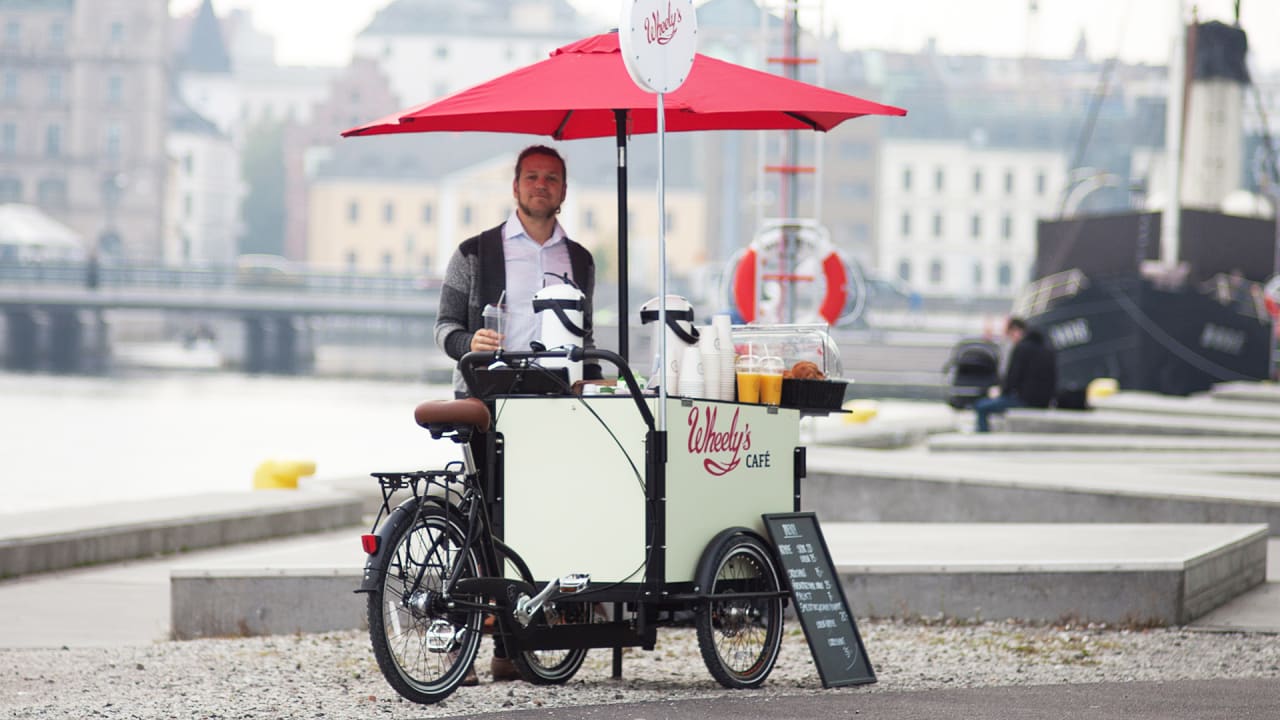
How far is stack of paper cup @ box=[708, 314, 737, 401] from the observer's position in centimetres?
639

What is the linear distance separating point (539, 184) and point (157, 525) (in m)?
5.80

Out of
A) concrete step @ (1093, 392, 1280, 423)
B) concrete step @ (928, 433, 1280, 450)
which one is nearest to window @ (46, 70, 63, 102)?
concrete step @ (1093, 392, 1280, 423)

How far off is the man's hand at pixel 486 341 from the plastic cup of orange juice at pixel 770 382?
0.89 m

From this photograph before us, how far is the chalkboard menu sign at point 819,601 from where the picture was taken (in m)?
6.46

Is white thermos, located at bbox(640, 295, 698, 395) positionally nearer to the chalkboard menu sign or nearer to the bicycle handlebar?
the bicycle handlebar

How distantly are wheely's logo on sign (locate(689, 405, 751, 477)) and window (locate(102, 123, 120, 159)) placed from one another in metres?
117


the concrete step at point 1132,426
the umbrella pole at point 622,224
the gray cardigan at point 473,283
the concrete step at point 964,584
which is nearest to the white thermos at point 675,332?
the umbrella pole at point 622,224

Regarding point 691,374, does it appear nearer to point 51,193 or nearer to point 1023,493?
point 1023,493

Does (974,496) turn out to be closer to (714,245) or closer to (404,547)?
(404,547)

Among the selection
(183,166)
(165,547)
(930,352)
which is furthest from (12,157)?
(165,547)

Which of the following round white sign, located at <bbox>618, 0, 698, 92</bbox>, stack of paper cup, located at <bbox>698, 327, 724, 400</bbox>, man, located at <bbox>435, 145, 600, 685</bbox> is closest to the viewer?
round white sign, located at <bbox>618, 0, 698, 92</bbox>

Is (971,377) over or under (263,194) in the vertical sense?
under

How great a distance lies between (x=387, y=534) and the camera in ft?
18.8

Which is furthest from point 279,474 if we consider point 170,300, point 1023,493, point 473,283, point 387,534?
point 170,300
